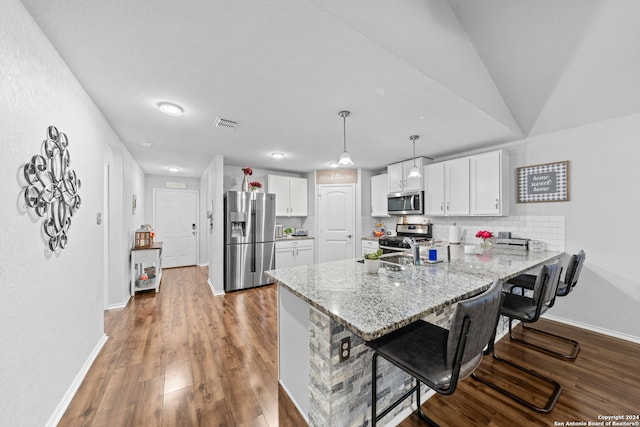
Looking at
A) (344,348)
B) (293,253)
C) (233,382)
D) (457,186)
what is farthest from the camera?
(293,253)

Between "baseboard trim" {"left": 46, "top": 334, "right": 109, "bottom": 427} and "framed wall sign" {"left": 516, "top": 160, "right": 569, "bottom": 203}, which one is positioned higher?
"framed wall sign" {"left": 516, "top": 160, "right": 569, "bottom": 203}

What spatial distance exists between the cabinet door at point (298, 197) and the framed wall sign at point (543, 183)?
12.2 ft

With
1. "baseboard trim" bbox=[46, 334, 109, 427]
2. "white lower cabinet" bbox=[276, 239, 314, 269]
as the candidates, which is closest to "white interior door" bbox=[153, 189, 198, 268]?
"white lower cabinet" bbox=[276, 239, 314, 269]

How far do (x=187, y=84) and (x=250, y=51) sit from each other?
70cm

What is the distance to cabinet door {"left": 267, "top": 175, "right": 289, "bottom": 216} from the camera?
5.09 meters

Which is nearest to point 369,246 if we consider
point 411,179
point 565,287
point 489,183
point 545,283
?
point 411,179

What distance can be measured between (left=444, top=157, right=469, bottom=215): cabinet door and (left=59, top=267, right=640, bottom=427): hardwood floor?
1.73 metres

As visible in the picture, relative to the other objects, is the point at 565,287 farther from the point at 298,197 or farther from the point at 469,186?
the point at 298,197

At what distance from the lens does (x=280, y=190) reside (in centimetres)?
519

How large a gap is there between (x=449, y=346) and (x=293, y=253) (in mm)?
4136

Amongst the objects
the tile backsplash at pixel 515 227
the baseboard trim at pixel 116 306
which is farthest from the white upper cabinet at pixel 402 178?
the baseboard trim at pixel 116 306

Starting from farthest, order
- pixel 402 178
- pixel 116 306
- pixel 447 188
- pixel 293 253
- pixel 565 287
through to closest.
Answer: pixel 293 253, pixel 402 178, pixel 447 188, pixel 116 306, pixel 565 287

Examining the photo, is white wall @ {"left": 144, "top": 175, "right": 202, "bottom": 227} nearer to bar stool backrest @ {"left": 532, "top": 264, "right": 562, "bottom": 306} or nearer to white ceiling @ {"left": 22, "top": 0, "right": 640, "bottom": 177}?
white ceiling @ {"left": 22, "top": 0, "right": 640, "bottom": 177}

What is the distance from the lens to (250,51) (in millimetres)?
1553
